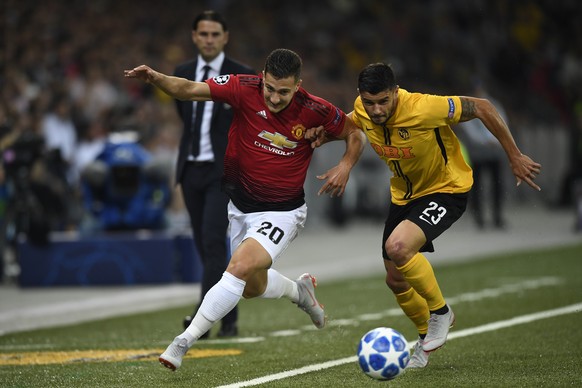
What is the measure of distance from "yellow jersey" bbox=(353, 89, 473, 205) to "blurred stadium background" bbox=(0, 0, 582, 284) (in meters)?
7.09

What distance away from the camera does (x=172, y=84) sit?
8.16 metres

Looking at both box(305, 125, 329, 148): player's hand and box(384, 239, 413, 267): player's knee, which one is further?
box(305, 125, 329, 148): player's hand

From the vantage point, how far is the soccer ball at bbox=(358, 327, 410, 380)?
7.24 metres

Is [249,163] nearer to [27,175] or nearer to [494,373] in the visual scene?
[494,373]

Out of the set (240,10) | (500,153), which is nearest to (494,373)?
(500,153)

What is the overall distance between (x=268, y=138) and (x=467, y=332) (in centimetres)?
285

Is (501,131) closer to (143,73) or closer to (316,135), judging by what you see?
(316,135)

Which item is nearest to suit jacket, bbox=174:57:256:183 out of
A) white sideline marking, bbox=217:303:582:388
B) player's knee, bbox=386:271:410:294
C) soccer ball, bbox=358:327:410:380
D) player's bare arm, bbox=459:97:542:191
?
player's knee, bbox=386:271:410:294

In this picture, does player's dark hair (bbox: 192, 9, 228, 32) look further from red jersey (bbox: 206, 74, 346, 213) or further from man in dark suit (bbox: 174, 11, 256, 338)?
red jersey (bbox: 206, 74, 346, 213)

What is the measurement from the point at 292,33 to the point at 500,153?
8060 mm

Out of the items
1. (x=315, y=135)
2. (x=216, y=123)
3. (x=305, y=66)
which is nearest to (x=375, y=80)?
(x=315, y=135)

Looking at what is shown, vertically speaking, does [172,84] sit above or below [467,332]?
above

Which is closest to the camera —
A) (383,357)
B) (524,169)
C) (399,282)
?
(383,357)

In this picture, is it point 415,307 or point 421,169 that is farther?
point 415,307
